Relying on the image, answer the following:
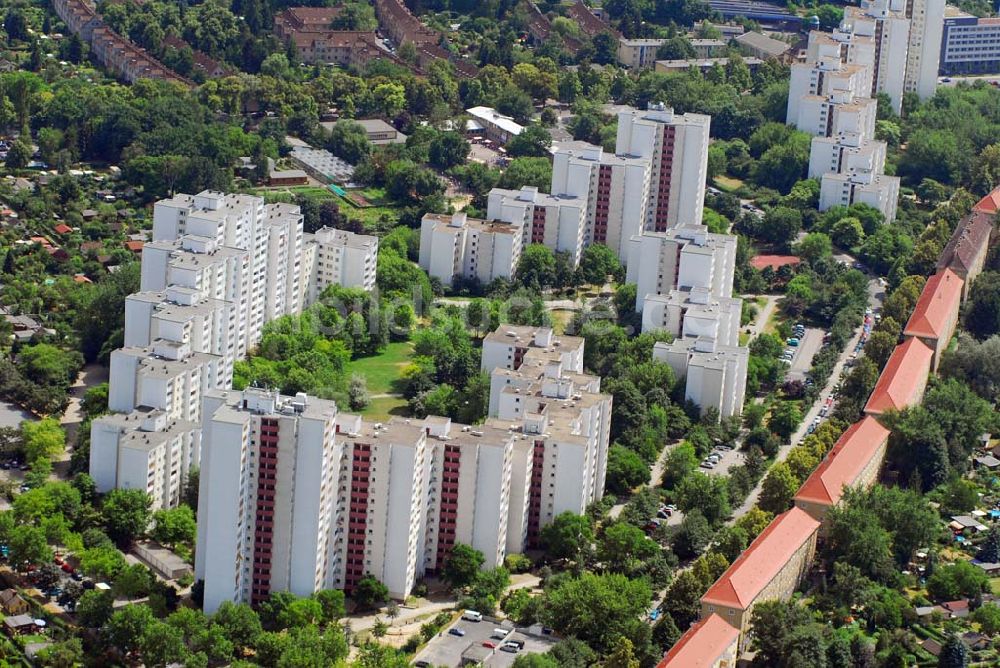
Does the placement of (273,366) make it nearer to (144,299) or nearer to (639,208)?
(144,299)

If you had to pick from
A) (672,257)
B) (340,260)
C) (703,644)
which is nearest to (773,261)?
(672,257)

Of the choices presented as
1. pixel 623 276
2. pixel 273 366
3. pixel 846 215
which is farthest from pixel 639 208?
pixel 273 366

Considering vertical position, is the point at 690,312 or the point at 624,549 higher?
the point at 690,312

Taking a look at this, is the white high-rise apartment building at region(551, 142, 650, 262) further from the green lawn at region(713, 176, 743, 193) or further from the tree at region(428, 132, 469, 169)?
the green lawn at region(713, 176, 743, 193)

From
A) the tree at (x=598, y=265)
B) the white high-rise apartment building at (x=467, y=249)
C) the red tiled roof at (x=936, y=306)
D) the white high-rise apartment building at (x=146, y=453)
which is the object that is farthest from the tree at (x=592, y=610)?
the tree at (x=598, y=265)

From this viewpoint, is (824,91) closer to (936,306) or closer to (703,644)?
(936,306)

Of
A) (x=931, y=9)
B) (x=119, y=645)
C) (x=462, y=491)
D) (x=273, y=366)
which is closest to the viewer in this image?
(x=119, y=645)
